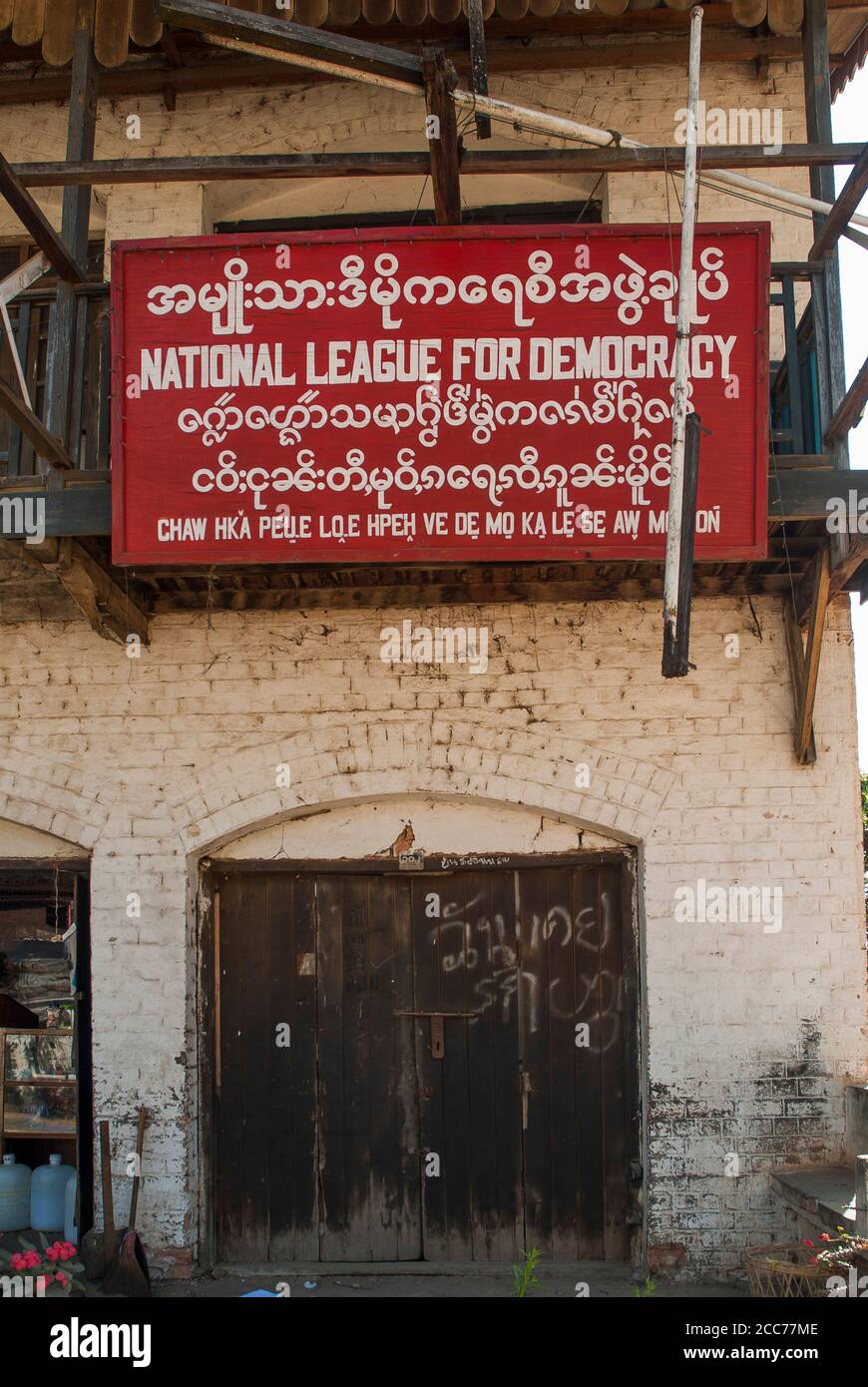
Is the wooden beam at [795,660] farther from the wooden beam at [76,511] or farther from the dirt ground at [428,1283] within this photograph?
the wooden beam at [76,511]

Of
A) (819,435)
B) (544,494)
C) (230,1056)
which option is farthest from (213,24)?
(230,1056)

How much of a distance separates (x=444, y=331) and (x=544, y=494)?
3.10ft

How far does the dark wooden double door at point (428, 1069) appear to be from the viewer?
22.1ft

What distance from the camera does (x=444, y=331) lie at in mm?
5922

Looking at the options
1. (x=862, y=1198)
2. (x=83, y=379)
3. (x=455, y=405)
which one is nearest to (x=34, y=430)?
(x=83, y=379)

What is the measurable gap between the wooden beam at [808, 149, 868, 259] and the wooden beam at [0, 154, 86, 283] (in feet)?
12.5

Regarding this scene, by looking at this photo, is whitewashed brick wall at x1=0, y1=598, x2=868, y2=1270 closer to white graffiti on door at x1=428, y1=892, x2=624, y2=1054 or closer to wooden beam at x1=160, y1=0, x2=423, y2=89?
white graffiti on door at x1=428, y1=892, x2=624, y2=1054

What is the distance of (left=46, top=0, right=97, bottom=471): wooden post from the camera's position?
6.19 metres

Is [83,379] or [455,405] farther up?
[83,379]

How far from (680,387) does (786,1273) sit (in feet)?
13.0

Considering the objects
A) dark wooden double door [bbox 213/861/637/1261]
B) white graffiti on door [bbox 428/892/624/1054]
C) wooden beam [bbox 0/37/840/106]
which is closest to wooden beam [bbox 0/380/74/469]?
dark wooden double door [bbox 213/861/637/1261]

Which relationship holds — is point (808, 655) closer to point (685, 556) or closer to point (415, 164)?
point (685, 556)

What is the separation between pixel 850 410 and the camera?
5.75 m

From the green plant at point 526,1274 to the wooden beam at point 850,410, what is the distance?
4255 mm
